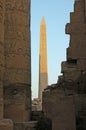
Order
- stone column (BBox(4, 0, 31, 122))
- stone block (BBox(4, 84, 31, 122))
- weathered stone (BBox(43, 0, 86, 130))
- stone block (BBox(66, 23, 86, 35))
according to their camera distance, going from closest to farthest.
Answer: weathered stone (BBox(43, 0, 86, 130)) → stone block (BBox(4, 84, 31, 122)) → stone column (BBox(4, 0, 31, 122)) → stone block (BBox(66, 23, 86, 35))

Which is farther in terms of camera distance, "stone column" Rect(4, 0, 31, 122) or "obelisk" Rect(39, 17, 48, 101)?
"obelisk" Rect(39, 17, 48, 101)

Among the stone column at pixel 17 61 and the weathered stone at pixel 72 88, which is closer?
→ the weathered stone at pixel 72 88

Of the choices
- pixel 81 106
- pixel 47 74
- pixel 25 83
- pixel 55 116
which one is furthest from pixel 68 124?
pixel 47 74

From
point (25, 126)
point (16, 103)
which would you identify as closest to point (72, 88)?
point (16, 103)

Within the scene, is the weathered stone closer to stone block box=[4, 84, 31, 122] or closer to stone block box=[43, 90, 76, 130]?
stone block box=[43, 90, 76, 130]

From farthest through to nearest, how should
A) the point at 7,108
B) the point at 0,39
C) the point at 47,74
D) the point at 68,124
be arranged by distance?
the point at 47,74, the point at 7,108, the point at 68,124, the point at 0,39

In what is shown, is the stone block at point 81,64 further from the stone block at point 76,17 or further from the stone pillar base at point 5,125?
the stone pillar base at point 5,125

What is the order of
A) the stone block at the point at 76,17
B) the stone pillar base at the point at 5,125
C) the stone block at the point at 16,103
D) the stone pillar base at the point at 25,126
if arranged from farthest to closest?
1. the stone block at the point at 76,17
2. the stone block at the point at 16,103
3. the stone pillar base at the point at 25,126
4. the stone pillar base at the point at 5,125

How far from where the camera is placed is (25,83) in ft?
38.2

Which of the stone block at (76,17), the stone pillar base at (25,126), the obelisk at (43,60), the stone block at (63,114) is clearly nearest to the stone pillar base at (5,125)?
the stone block at (63,114)

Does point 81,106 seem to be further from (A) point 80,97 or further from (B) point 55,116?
(B) point 55,116

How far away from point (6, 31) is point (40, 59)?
17.9 m

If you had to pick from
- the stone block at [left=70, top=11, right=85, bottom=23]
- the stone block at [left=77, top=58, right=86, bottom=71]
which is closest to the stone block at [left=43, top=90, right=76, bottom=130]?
the stone block at [left=77, top=58, right=86, bottom=71]

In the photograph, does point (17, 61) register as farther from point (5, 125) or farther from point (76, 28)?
point (5, 125)
